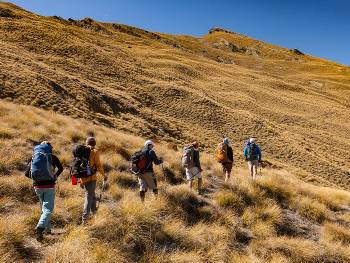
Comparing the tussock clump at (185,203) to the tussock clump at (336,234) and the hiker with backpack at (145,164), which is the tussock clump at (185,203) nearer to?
the hiker with backpack at (145,164)

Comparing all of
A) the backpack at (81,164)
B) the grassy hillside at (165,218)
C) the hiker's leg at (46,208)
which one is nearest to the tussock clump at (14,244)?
the grassy hillside at (165,218)

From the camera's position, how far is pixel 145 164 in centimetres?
1157

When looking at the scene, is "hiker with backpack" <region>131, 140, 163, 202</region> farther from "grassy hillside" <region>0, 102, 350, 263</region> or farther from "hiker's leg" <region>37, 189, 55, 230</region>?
"hiker's leg" <region>37, 189, 55, 230</region>

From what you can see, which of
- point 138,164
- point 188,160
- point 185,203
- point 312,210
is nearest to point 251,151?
point 312,210

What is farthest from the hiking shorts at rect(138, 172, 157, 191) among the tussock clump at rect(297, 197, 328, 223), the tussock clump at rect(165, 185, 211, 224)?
the tussock clump at rect(297, 197, 328, 223)

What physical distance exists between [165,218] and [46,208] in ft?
11.5

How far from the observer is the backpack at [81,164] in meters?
9.56

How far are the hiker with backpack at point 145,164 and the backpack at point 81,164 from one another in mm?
2043

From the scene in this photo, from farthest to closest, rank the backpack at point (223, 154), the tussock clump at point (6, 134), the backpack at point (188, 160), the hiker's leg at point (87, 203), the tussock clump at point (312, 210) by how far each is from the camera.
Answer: the backpack at point (223, 154) → the tussock clump at point (6, 134) → the tussock clump at point (312, 210) → the backpack at point (188, 160) → the hiker's leg at point (87, 203)

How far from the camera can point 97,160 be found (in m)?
10.0

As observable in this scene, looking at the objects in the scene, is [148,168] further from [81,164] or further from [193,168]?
[193,168]

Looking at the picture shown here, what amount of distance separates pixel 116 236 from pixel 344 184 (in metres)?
26.6

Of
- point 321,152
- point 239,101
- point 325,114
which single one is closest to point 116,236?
point 321,152

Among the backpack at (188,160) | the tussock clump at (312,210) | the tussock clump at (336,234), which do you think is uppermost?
the backpack at (188,160)
